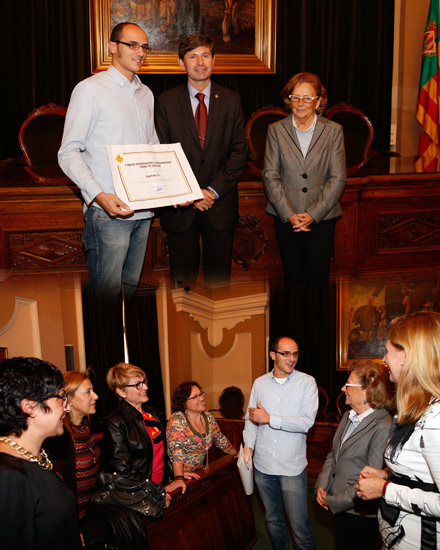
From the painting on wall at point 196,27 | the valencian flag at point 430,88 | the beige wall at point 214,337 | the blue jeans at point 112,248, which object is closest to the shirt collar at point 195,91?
the blue jeans at point 112,248

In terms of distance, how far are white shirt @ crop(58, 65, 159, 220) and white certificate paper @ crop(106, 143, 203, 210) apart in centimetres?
7

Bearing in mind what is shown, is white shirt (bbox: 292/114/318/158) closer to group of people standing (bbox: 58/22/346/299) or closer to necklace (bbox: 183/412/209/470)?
group of people standing (bbox: 58/22/346/299)

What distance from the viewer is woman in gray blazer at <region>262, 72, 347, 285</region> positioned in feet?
11.2

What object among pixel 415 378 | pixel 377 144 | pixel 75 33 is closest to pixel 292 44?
pixel 377 144

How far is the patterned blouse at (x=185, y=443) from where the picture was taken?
310 cm

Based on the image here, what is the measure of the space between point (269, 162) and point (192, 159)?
0.46 metres

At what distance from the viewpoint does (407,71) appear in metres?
7.21

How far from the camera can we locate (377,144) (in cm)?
721

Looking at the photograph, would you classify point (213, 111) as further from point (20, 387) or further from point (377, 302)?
point (20, 387)

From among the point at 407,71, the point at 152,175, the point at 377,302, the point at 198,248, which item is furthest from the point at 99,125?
the point at 407,71

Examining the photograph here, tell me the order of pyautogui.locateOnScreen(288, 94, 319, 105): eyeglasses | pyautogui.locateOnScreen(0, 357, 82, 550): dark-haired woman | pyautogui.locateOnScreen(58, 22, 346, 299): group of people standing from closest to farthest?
pyautogui.locateOnScreen(0, 357, 82, 550): dark-haired woman → pyautogui.locateOnScreen(58, 22, 346, 299): group of people standing → pyautogui.locateOnScreen(288, 94, 319, 105): eyeglasses

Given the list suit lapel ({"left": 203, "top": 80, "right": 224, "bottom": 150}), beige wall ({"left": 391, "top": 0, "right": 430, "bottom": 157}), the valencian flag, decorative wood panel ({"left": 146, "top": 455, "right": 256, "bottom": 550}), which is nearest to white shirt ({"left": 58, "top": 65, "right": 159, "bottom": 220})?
suit lapel ({"left": 203, "top": 80, "right": 224, "bottom": 150})

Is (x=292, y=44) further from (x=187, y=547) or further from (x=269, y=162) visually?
(x=187, y=547)

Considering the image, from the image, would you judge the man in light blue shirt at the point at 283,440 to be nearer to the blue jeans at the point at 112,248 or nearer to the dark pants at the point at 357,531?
the dark pants at the point at 357,531
